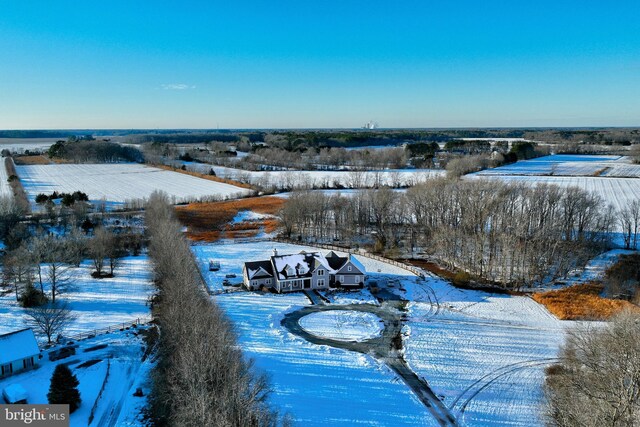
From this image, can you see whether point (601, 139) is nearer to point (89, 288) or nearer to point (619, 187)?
point (619, 187)

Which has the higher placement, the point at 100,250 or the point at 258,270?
the point at 100,250

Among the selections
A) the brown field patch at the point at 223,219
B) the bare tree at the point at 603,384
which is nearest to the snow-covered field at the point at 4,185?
the brown field patch at the point at 223,219

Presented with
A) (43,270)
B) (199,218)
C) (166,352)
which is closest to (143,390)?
(166,352)

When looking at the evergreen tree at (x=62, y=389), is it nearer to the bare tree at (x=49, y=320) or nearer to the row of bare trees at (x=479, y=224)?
the bare tree at (x=49, y=320)

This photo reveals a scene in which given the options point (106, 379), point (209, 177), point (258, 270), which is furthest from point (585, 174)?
point (106, 379)

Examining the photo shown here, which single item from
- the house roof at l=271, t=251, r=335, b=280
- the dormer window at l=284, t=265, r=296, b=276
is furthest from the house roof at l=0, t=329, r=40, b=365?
the dormer window at l=284, t=265, r=296, b=276

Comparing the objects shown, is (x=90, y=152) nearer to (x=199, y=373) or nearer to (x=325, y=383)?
(x=325, y=383)
